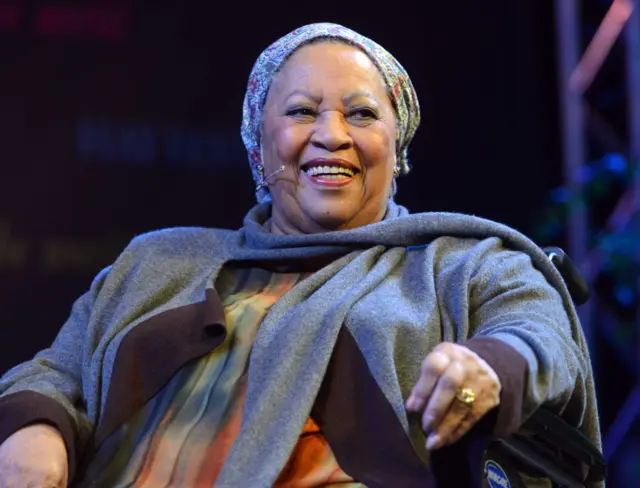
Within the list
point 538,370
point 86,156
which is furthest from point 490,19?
point 538,370

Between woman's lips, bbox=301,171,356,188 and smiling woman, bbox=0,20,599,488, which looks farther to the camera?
woman's lips, bbox=301,171,356,188

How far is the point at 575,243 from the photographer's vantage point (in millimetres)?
3576

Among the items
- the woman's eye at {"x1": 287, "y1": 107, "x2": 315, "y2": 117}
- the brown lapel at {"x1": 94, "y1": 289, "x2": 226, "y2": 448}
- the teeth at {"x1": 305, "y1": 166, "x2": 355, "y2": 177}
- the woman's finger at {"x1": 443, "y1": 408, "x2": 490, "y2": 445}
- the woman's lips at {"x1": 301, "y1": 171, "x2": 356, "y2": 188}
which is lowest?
the brown lapel at {"x1": 94, "y1": 289, "x2": 226, "y2": 448}

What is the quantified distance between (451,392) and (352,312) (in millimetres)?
400

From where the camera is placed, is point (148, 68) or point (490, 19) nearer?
point (148, 68)

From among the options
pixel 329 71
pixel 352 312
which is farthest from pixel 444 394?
→ pixel 329 71

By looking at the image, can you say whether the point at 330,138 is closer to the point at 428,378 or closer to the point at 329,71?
the point at 329,71

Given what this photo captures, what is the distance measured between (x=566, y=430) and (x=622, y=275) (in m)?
1.93

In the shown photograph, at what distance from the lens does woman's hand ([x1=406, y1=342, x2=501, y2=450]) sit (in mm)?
1184

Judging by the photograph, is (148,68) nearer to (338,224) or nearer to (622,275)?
(338,224)

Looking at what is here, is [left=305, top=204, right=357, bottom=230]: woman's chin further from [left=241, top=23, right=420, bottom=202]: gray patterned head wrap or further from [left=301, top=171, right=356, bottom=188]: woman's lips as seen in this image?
[left=241, top=23, right=420, bottom=202]: gray patterned head wrap

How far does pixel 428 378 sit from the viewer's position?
1188 millimetres

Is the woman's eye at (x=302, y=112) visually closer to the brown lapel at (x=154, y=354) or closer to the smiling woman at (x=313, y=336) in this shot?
the smiling woman at (x=313, y=336)

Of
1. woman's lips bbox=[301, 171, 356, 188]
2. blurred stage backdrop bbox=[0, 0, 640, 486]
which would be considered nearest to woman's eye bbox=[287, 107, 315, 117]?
woman's lips bbox=[301, 171, 356, 188]
